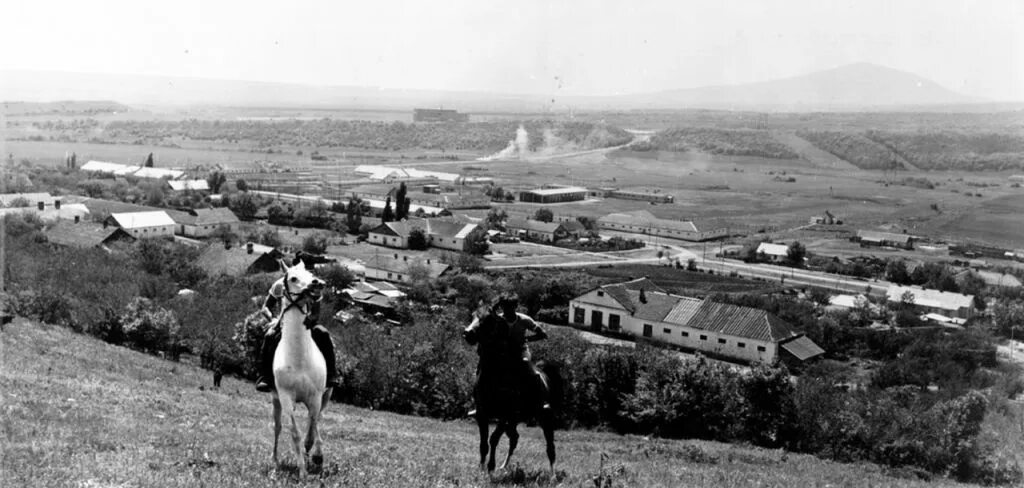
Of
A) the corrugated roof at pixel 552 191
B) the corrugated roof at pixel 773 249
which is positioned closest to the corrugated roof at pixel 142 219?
the corrugated roof at pixel 773 249

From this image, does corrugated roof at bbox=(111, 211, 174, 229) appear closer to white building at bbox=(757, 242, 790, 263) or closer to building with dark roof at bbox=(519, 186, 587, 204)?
white building at bbox=(757, 242, 790, 263)

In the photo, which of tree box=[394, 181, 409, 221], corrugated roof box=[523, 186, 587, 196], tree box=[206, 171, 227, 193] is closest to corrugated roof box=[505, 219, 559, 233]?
tree box=[394, 181, 409, 221]

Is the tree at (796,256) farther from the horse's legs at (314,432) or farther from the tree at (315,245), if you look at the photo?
the horse's legs at (314,432)

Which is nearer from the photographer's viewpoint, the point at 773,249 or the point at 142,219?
the point at 142,219

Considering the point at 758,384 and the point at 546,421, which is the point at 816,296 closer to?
the point at 758,384

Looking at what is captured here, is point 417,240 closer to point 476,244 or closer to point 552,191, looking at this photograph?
point 476,244

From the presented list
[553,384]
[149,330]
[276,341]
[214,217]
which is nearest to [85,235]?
[214,217]
